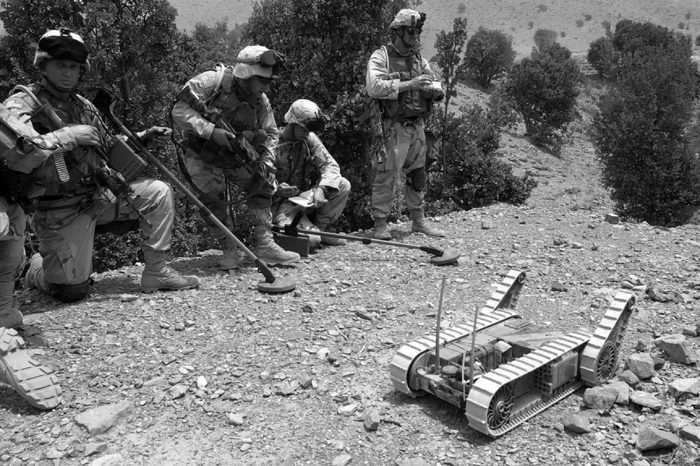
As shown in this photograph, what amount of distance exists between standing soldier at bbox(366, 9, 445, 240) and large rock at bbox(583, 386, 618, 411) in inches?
149

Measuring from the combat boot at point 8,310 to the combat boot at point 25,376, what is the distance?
76cm

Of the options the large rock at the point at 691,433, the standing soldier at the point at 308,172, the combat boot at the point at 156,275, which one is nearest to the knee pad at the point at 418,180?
the standing soldier at the point at 308,172

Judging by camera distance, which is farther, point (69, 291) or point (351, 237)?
point (351, 237)

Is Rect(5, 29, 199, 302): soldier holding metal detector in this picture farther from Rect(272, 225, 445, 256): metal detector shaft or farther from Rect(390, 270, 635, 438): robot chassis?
Rect(390, 270, 635, 438): robot chassis

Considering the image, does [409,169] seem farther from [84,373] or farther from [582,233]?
[84,373]

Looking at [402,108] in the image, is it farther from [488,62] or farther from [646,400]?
[488,62]

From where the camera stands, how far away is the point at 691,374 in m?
3.75

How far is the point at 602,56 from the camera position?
107 ft

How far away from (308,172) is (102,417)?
13.6 ft

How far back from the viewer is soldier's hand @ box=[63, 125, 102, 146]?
14.7 ft

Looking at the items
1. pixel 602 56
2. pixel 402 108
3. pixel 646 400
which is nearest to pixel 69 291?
pixel 402 108

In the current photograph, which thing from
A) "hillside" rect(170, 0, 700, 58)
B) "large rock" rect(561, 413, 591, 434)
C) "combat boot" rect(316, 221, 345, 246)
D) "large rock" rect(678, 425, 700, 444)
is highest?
"hillside" rect(170, 0, 700, 58)

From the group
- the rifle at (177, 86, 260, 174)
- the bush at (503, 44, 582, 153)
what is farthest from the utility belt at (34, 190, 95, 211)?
the bush at (503, 44, 582, 153)

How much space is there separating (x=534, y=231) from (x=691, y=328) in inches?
118
